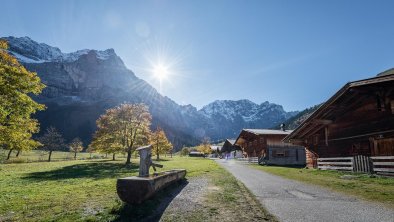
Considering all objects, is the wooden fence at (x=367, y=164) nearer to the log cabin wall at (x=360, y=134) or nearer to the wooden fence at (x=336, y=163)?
the wooden fence at (x=336, y=163)

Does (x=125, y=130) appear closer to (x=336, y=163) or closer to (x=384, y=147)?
(x=336, y=163)

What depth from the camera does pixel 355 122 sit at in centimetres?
2030

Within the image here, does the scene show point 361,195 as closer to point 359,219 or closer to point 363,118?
point 359,219

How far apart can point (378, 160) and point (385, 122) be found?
2672 mm

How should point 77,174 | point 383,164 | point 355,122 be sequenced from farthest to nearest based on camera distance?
1. point 77,174
2. point 355,122
3. point 383,164

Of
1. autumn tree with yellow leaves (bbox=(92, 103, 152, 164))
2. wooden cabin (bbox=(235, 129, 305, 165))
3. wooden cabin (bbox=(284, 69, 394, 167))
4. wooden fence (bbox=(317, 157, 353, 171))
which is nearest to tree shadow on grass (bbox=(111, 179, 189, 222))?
wooden cabin (bbox=(284, 69, 394, 167))

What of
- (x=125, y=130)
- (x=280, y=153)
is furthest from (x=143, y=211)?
(x=280, y=153)

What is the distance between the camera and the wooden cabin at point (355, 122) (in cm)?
1633

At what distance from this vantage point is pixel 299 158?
4922cm

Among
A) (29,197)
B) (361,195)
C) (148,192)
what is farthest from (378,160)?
(29,197)

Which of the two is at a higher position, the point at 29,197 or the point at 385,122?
the point at 385,122

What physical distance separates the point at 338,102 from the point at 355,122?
2.21 metres

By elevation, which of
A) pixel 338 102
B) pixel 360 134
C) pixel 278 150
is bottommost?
pixel 278 150

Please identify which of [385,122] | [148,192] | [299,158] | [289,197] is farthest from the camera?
[299,158]
